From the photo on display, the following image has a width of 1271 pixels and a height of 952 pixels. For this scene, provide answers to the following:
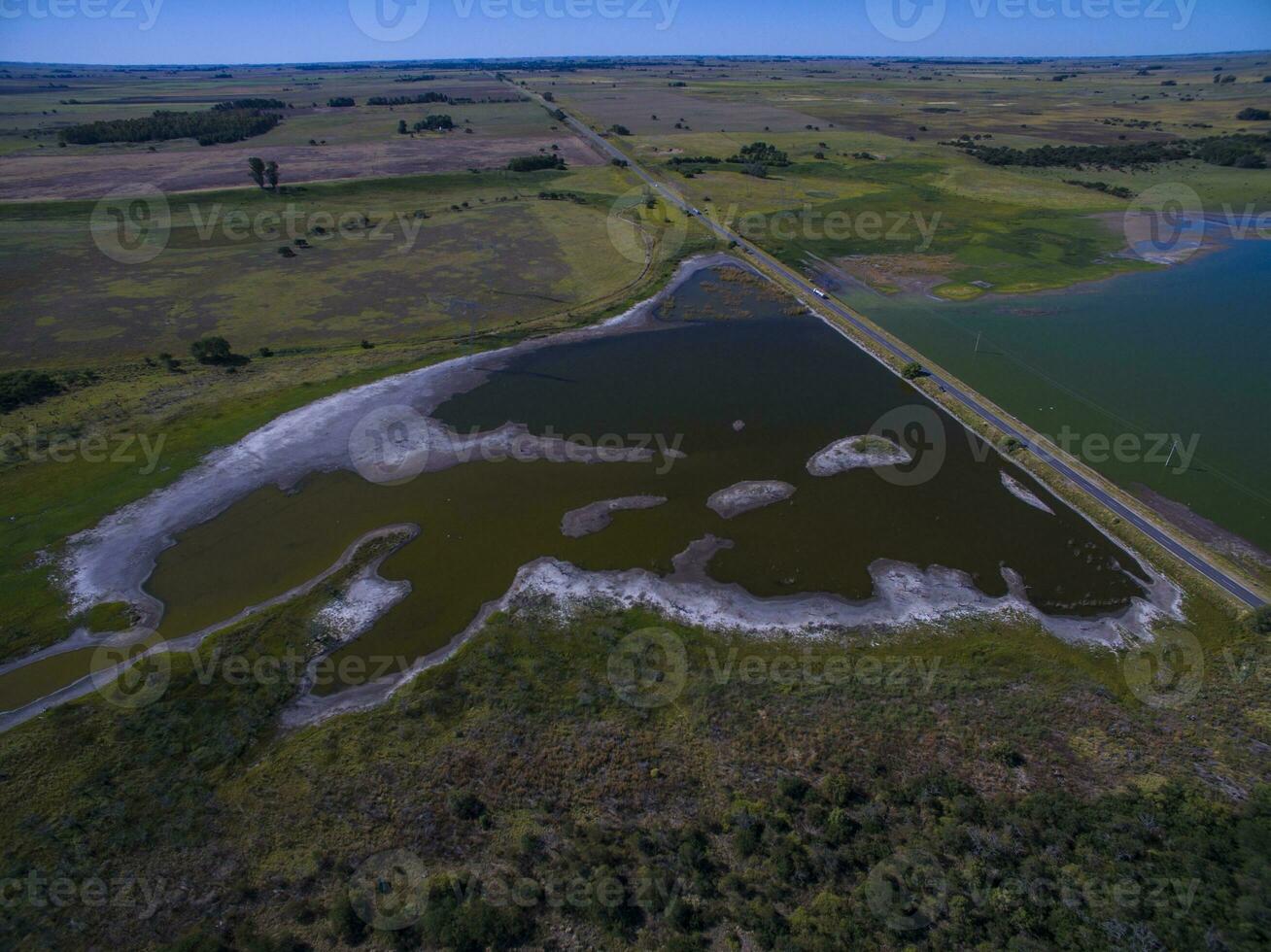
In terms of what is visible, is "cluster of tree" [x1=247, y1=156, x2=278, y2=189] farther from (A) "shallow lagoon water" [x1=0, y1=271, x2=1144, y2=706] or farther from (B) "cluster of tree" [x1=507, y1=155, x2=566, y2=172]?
(A) "shallow lagoon water" [x1=0, y1=271, x2=1144, y2=706]

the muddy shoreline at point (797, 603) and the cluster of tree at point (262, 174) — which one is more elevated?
the cluster of tree at point (262, 174)

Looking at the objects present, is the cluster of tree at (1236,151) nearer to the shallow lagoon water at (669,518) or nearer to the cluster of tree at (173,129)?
the shallow lagoon water at (669,518)

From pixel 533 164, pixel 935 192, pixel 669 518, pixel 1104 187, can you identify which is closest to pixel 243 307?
pixel 669 518

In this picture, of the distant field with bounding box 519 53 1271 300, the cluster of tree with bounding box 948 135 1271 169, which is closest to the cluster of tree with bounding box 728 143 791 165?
the distant field with bounding box 519 53 1271 300

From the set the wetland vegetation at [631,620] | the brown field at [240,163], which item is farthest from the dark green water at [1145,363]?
the brown field at [240,163]

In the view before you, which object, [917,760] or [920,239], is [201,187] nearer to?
[920,239]

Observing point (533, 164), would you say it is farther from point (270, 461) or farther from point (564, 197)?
point (270, 461)
